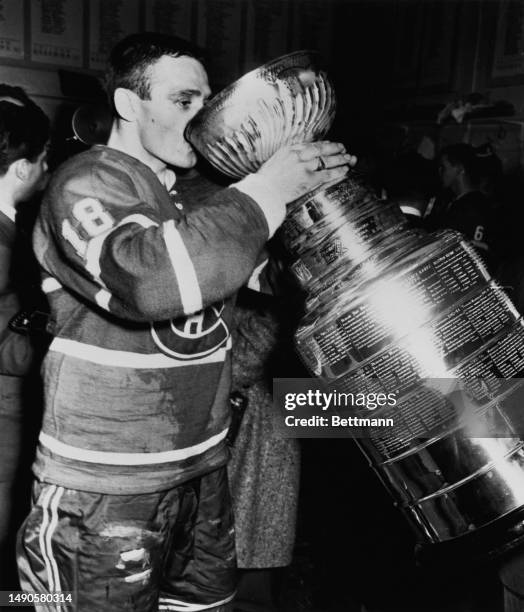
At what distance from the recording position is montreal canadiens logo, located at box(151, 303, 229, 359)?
1.18 m

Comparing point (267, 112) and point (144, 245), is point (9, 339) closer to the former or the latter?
point (144, 245)

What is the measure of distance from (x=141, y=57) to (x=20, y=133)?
2.46 ft

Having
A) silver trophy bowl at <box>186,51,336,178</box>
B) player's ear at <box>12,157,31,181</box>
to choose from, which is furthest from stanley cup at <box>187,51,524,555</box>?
player's ear at <box>12,157,31,181</box>

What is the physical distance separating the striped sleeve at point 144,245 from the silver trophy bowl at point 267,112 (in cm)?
10

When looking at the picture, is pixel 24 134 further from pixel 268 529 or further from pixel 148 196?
pixel 268 529

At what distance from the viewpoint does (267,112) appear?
3.53 feet

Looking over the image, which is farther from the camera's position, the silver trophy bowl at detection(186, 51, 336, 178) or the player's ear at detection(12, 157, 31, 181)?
the player's ear at detection(12, 157, 31, 181)

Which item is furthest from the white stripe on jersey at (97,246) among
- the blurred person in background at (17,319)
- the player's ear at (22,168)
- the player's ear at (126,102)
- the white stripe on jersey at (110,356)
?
the player's ear at (22,168)

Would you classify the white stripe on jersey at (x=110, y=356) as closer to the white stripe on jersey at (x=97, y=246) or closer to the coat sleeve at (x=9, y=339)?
the white stripe on jersey at (x=97, y=246)

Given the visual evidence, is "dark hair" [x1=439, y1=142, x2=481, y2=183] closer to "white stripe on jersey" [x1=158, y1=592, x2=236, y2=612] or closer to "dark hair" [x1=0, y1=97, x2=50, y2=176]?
"dark hair" [x1=0, y1=97, x2=50, y2=176]

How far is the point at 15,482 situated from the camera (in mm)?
1827

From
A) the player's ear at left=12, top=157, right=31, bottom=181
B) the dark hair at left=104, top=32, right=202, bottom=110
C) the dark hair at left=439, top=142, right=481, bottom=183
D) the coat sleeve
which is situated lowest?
the coat sleeve

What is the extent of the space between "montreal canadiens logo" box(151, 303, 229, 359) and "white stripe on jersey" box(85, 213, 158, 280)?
189 mm

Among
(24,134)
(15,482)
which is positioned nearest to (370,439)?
(15,482)
